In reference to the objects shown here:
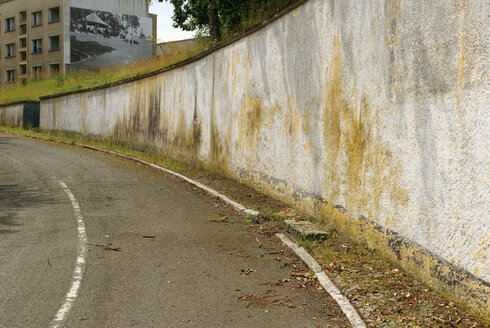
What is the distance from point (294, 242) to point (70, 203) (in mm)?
5262

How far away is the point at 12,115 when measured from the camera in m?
34.2

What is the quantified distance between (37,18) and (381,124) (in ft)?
190

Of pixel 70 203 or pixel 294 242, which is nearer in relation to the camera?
pixel 294 242

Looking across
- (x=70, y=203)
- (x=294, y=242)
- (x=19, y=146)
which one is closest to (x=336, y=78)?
(x=294, y=242)

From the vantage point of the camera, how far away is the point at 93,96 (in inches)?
982

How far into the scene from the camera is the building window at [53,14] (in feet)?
178

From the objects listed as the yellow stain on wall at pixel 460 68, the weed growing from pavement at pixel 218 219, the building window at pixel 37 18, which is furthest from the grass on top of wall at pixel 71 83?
the yellow stain on wall at pixel 460 68

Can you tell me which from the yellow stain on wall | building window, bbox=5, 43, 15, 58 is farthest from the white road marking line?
building window, bbox=5, 43, 15, 58

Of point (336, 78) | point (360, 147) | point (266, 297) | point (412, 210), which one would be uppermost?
point (336, 78)

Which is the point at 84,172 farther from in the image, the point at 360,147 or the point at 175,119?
the point at 360,147

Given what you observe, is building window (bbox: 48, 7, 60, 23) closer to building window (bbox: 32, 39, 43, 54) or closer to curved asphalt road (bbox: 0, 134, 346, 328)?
building window (bbox: 32, 39, 43, 54)

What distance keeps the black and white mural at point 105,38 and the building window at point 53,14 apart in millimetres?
2137

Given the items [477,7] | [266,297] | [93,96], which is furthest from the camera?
[93,96]

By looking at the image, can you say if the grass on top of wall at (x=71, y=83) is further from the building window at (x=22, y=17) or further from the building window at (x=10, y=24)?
the building window at (x=10, y=24)
